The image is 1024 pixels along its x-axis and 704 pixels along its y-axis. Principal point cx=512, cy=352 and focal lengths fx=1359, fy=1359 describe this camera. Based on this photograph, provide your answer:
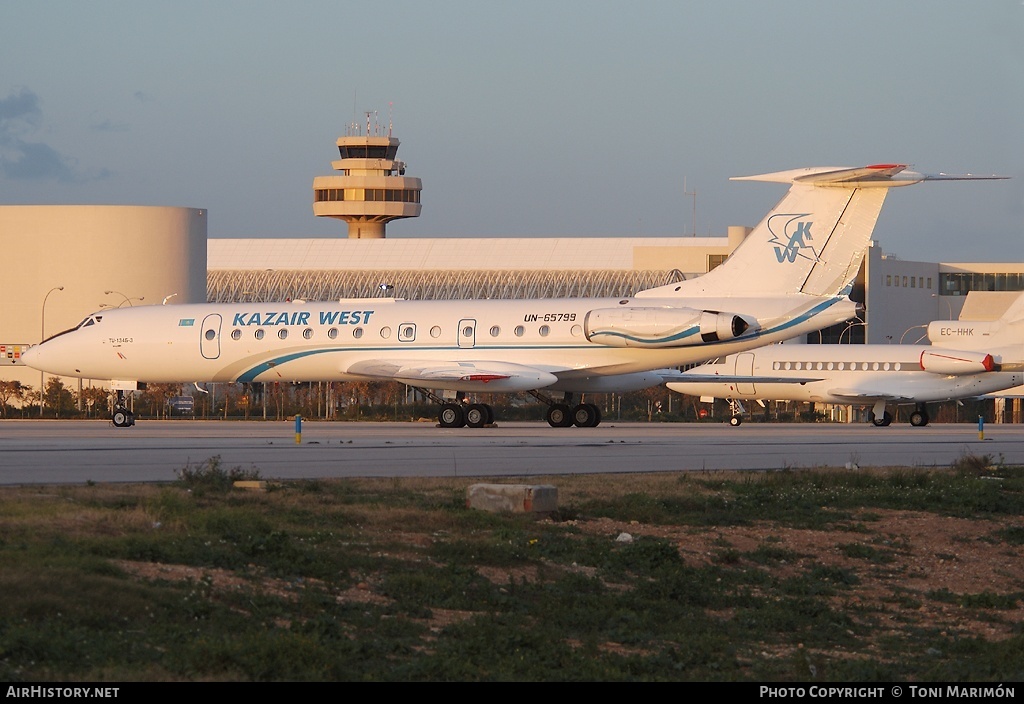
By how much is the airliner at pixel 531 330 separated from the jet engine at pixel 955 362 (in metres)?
11.3

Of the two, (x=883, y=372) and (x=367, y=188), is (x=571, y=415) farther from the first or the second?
(x=367, y=188)

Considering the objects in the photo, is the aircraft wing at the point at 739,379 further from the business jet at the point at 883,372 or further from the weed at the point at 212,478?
the weed at the point at 212,478

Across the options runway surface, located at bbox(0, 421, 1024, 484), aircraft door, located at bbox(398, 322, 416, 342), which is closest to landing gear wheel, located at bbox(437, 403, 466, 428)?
runway surface, located at bbox(0, 421, 1024, 484)

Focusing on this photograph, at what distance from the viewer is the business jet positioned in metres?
44.6

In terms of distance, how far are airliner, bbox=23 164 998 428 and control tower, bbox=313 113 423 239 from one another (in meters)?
72.5

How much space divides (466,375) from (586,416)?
14.4 ft

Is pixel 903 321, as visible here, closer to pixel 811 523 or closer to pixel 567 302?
pixel 567 302

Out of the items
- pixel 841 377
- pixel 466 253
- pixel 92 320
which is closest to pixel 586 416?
pixel 92 320

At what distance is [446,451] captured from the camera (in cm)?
2414

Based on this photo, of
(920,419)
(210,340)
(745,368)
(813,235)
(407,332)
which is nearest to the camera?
(813,235)

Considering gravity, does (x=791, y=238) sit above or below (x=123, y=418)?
above

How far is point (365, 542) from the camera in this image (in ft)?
41.4

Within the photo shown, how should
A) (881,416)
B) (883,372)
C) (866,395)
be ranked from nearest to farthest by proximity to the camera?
(881,416) → (866,395) → (883,372)

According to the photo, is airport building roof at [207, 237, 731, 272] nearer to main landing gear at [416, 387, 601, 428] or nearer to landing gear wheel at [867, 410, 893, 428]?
landing gear wheel at [867, 410, 893, 428]
